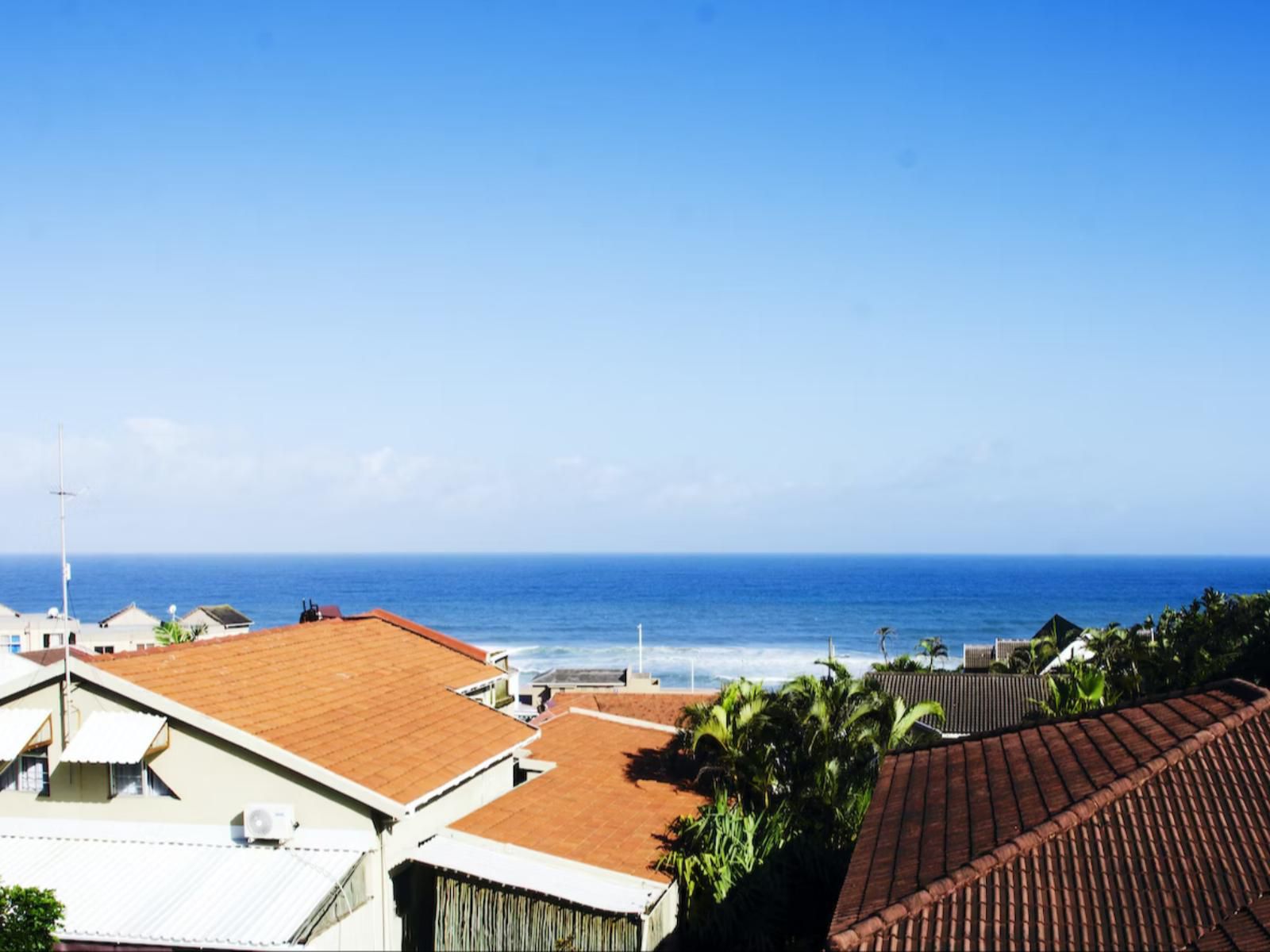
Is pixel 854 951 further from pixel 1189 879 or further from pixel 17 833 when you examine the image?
pixel 17 833

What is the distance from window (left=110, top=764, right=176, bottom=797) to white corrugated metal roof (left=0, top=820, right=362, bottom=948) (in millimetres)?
454

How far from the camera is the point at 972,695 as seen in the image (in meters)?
34.0

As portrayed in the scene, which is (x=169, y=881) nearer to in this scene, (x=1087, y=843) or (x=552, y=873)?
(x=552, y=873)

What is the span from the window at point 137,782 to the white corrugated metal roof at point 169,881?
1.49 ft

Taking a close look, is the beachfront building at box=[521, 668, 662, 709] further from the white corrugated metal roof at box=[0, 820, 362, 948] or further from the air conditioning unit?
the air conditioning unit

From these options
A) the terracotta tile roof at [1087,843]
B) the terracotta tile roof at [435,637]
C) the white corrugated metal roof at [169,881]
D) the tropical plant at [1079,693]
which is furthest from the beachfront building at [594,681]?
the terracotta tile roof at [1087,843]

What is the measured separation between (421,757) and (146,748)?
Result: 3976 mm

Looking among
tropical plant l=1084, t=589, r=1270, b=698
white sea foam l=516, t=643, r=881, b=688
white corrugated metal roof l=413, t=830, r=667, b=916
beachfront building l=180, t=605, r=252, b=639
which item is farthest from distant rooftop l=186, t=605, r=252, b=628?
white corrugated metal roof l=413, t=830, r=667, b=916

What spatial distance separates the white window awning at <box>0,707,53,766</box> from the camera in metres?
14.5

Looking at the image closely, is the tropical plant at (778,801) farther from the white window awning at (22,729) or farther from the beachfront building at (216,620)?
the beachfront building at (216,620)

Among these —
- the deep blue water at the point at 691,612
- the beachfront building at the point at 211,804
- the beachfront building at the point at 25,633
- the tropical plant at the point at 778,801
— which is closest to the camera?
the beachfront building at the point at 211,804

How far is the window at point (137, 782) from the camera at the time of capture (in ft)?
49.0

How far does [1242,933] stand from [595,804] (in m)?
11.2

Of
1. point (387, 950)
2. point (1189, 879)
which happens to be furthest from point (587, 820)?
point (1189, 879)
